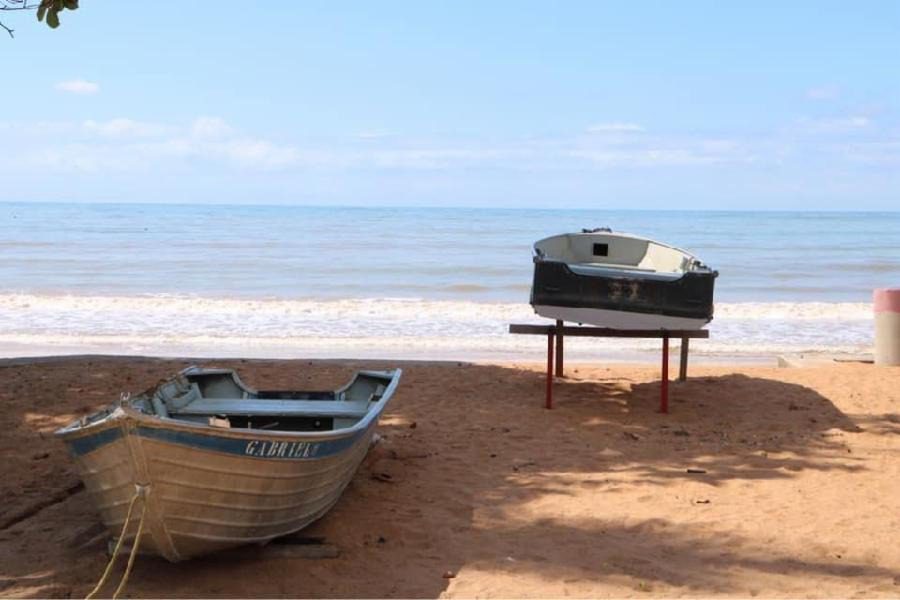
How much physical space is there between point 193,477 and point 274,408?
1992 mm

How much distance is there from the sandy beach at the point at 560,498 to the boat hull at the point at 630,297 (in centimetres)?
93

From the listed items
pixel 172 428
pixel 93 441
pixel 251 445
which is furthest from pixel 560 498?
pixel 93 441

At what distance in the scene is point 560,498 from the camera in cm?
674

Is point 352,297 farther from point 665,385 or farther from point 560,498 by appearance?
point 560,498

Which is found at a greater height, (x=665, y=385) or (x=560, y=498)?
(x=665, y=385)

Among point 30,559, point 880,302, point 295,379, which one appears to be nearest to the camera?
point 30,559

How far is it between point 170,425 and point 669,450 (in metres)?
4.71

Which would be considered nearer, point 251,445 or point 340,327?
point 251,445

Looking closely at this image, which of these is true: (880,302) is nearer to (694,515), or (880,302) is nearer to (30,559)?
(694,515)

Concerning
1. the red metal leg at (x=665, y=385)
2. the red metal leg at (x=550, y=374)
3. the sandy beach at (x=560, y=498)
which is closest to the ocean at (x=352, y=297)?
the sandy beach at (x=560, y=498)

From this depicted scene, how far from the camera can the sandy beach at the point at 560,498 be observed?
17.3ft

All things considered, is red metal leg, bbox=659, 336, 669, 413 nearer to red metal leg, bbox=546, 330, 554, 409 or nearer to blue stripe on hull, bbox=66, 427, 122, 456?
red metal leg, bbox=546, 330, 554, 409

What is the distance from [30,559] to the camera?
5609 millimetres

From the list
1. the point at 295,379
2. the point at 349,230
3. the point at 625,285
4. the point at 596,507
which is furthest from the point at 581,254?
the point at 349,230
